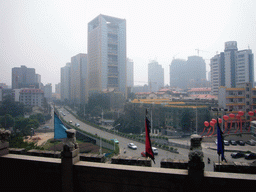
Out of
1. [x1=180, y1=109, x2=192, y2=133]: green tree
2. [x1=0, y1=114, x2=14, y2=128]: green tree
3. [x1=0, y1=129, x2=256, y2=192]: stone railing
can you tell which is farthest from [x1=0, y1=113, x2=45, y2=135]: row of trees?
[x1=0, y1=129, x2=256, y2=192]: stone railing

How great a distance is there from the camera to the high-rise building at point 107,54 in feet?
184

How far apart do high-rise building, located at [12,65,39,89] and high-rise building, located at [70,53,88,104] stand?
18.9m

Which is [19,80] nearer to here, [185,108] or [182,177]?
[185,108]

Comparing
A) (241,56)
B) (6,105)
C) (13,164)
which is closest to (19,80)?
(6,105)

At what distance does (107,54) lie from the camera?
57906mm

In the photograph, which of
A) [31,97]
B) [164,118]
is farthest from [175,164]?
→ [31,97]

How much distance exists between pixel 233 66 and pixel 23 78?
59.3 metres

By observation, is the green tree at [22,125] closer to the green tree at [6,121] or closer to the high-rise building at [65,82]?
the green tree at [6,121]

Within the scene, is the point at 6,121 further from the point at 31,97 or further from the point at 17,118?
the point at 31,97

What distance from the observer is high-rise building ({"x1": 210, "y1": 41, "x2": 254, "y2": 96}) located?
160 feet

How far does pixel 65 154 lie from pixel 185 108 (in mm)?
27814

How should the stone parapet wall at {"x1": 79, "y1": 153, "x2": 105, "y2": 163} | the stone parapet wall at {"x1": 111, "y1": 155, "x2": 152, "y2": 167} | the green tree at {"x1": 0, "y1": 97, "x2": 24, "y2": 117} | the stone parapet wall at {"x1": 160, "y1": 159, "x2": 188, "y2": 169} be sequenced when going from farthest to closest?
the green tree at {"x1": 0, "y1": 97, "x2": 24, "y2": 117} < the stone parapet wall at {"x1": 79, "y1": 153, "x2": 105, "y2": 163} < the stone parapet wall at {"x1": 111, "y1": 155, "x2": 152, "y2": 167} < the stone parapet wall at {"x1": 160, "y1": 159, "x2": 188, "y2": 169}

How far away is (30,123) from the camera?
115 ft

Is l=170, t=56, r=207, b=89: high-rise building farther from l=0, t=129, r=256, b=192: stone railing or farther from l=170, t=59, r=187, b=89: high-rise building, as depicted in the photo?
l=0, t=129, r=256, b=192: stone railing
